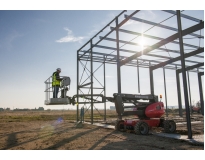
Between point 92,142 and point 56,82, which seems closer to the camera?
point 92,142

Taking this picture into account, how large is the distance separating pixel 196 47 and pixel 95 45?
9438mm

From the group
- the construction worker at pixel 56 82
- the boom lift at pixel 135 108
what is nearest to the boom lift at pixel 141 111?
the boom lift at pixel 135 108

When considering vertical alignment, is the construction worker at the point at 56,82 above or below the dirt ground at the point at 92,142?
above

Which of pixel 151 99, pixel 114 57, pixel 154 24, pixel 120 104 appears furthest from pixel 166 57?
pixel 120 104

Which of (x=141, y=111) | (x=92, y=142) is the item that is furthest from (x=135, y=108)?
(x=92, y=142)

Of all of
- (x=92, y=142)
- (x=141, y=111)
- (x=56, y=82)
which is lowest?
(x=92, y=142)

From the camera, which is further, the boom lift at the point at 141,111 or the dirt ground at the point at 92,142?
the boom lift at the point at 141,111

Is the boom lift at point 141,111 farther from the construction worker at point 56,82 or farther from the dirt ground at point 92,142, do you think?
the construction worker at point 56,82

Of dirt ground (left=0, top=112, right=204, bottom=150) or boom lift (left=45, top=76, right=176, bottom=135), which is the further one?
boom lift (left=45, top=76, right=176, bottom=135)

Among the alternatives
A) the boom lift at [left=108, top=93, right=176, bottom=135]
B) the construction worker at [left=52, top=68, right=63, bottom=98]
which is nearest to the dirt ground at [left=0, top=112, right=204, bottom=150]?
the boom lift at [left=108, top=93, right=176, bottom=135]

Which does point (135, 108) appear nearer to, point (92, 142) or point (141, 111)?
point (141, 111)

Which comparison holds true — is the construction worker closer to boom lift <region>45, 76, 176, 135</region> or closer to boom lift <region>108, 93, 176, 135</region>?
boom lift <region>45, 76, 176, 135</region>

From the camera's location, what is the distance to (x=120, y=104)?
1023 centimetres

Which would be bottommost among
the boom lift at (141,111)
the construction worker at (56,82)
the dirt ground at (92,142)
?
the dirt ground at (92,142)
